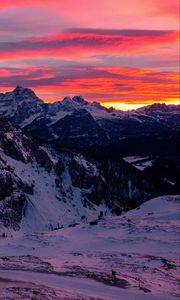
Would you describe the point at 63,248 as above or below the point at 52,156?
below

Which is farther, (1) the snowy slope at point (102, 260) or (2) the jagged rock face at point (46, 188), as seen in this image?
(2) the jagged rock face at point (46, 188)

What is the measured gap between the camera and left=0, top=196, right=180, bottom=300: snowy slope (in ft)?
94.3

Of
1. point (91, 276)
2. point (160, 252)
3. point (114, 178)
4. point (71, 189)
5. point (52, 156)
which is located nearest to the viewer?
point (91, 276)

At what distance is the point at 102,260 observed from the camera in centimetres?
4459

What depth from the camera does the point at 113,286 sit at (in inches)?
1231

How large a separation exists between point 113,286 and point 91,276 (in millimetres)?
3602

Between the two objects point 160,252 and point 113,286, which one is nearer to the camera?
point 113,286

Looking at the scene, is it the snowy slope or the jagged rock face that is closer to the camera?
the snowy slope

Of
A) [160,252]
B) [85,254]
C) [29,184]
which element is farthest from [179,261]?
[29,184]

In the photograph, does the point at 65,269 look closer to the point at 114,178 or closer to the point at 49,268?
the point at 49,268

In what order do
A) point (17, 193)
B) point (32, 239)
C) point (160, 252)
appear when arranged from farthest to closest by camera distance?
point (17, 193) < point (32, 239) < point (160, 252)

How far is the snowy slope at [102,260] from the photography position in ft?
94.3

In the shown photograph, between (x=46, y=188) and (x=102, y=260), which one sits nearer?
(x=102, y=260)

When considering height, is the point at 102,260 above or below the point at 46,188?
below
